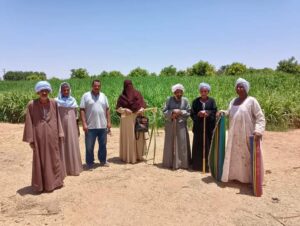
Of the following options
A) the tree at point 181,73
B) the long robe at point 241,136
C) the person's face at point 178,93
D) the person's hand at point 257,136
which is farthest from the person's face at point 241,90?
the tree at point 181,73

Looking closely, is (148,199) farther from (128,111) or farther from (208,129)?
(128,111)

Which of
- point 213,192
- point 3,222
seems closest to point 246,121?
point 213,192

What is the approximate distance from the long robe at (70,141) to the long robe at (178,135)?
169 cm

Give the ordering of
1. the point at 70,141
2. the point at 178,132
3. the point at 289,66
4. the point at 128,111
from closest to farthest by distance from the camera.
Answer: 1. the point at 70,141
2. the point at 178,132
3. the point at 128,111
4. the point at 289,66

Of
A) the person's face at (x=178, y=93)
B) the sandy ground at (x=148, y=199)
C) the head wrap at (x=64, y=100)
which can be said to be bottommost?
the sandy ground at (x=148, y=199)

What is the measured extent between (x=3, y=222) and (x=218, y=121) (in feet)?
11.5

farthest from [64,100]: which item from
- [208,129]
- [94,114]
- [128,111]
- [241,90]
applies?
[241,90]

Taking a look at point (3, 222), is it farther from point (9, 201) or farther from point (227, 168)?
point (227, 168)

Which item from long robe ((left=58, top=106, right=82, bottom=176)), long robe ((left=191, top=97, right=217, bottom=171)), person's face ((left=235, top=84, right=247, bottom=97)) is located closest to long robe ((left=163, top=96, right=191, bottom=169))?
long robe ((left=191, top=97, right=217, bottom=171))

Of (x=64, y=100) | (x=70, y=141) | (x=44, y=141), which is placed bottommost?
(x=70, y=141)

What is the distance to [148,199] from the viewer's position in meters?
4.79

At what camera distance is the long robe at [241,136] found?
4923mm

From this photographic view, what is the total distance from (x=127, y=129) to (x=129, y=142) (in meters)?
0.27

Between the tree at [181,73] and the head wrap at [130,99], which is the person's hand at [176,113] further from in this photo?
the tree at [181,73]
